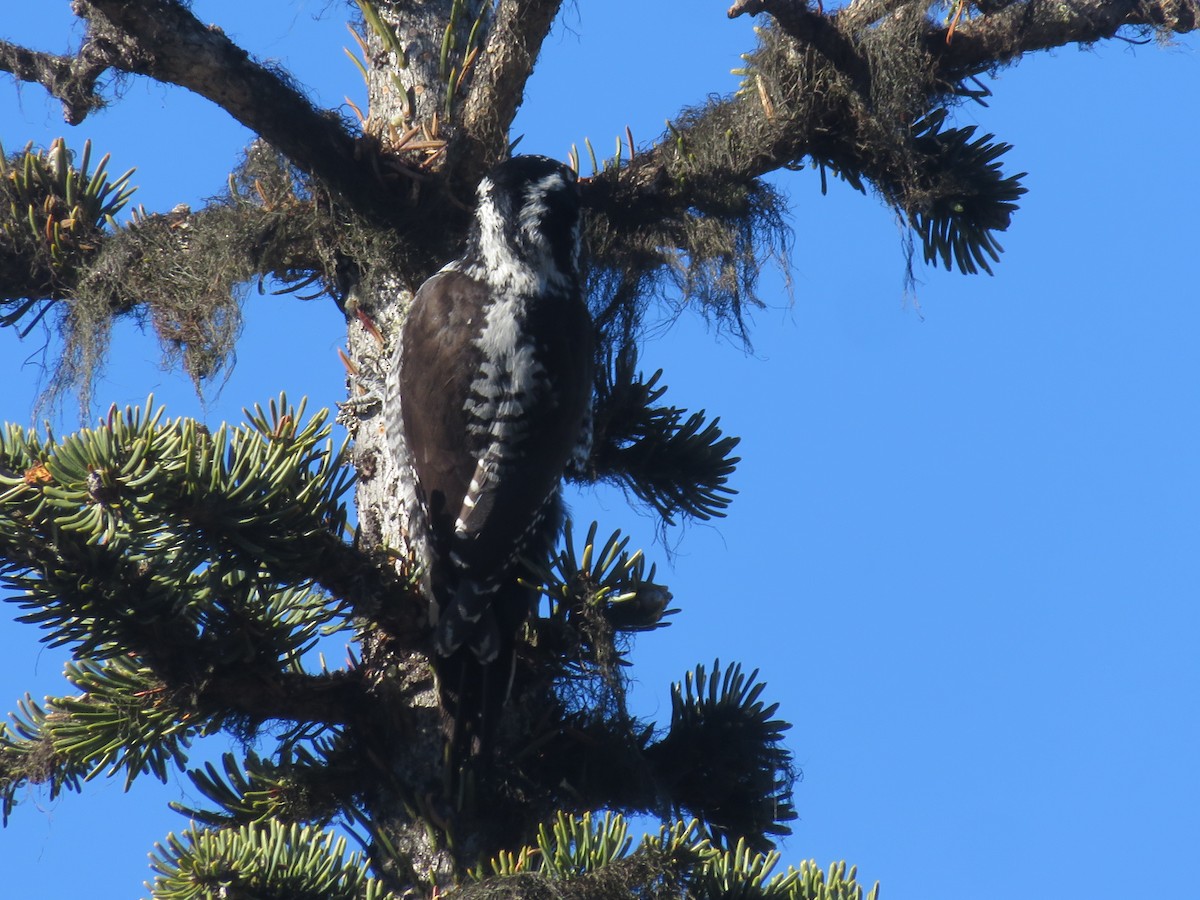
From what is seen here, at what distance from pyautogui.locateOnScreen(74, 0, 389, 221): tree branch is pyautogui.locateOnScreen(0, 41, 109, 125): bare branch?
46 millimetres

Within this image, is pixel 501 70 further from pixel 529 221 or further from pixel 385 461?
pixel 385 461

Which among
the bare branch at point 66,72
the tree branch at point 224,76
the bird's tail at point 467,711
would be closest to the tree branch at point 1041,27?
the tree branch at point 224,76

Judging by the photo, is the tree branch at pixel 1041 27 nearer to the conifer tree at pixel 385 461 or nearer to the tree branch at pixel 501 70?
the conifer tree at pixel 385 461

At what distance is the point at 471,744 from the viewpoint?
2695 millimetres

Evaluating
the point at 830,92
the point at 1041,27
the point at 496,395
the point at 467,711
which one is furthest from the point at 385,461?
the point at 1041,27

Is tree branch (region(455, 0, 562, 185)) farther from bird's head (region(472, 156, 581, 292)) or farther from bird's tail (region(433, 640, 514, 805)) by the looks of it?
bird's tail (region(433, 640, 514, 805))

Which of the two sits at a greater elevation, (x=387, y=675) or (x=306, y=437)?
(x=306, y=437)

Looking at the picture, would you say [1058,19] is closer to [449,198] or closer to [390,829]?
[449,198]

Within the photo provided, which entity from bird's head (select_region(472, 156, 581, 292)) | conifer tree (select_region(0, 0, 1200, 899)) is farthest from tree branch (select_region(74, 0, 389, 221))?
bird's head (select_region(472, 156, 581, 292))

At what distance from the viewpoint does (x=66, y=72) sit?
2990mm

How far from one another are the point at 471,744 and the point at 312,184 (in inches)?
52.8

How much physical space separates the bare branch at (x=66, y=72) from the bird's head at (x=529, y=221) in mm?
915

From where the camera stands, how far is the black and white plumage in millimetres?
3170

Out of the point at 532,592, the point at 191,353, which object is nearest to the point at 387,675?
the point at 532,592
